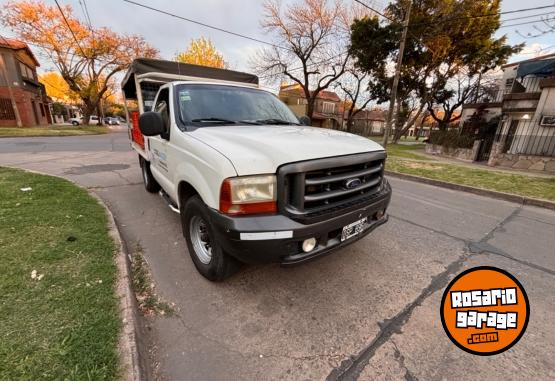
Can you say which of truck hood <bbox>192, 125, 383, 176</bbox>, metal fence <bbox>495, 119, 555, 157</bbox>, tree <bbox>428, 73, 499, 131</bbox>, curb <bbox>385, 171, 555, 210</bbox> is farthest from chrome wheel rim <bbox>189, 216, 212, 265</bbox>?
tree <bbox>428, 73, 499, 131</bbox>

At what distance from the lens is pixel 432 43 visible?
1638 cm

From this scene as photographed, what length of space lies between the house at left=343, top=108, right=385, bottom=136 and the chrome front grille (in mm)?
34011

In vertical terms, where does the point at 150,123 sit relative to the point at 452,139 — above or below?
A: above

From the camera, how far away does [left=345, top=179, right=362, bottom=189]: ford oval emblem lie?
2.31 meters

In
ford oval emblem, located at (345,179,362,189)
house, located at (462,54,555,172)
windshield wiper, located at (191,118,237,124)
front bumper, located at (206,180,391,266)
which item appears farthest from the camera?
house, located at (462,54,555,172)

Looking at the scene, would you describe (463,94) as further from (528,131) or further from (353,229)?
(353,229)

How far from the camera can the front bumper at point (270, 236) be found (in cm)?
191

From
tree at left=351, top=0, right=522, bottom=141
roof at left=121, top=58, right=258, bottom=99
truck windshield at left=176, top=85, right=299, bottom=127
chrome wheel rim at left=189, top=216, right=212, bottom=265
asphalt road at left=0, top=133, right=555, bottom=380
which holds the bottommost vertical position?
asphalt road at left=0, top=133, right=555, bottom=380

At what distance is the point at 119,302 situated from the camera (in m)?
2.08

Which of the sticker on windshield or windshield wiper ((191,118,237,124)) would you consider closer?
windshield wiper ((191,118,237,124))

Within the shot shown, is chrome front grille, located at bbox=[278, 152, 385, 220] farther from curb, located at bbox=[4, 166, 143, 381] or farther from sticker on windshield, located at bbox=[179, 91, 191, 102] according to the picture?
sticker on windshield, located at bbox=[179, 91, 191, 102]

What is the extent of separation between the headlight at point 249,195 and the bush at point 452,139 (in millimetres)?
15170

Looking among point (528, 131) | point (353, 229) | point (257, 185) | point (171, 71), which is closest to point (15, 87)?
point (171, 71)

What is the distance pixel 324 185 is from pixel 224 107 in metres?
1.79
